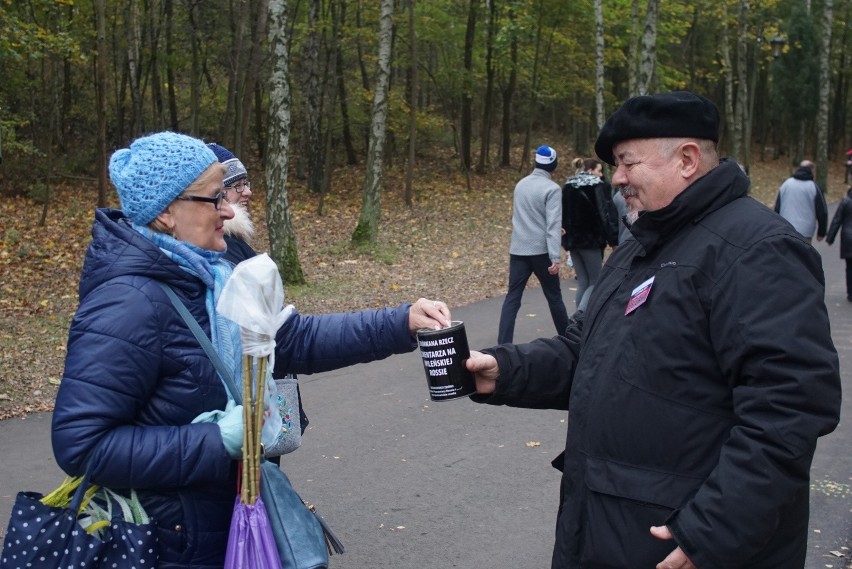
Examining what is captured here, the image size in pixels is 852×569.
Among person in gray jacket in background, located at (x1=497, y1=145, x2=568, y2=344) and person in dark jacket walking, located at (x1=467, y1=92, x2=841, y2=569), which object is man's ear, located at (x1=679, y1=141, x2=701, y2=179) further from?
person in gray jacket in background, located at (x1=497, y1=145, x2=568, y2=344)

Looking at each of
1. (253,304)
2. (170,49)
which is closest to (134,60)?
(170,49)

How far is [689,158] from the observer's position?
268cm

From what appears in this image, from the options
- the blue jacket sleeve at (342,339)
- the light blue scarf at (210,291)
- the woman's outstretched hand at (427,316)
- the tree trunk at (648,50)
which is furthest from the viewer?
the tree trunk at (648,50)

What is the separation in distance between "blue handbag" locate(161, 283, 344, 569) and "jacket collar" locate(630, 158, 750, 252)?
1.34 metres

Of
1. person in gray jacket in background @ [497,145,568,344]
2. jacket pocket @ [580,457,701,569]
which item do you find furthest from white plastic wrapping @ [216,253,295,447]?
person in gray jacket in background @ [497,145,568,344]

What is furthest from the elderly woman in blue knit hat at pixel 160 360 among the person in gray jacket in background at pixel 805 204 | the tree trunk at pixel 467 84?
the tree trunk at pixel 467 84

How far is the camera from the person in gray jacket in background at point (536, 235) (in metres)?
9.87

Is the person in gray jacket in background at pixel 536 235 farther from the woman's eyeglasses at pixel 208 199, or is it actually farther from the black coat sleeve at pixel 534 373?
the woman's eyeglasses at pixel 208 199

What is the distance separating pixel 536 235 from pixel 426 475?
423cm

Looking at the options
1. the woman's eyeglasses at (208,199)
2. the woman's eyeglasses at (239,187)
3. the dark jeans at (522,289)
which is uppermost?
the woman's eyeglasses at (208,199)

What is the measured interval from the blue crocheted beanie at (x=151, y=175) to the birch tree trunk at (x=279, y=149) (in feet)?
37.2

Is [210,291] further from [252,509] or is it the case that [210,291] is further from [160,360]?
[252,509]

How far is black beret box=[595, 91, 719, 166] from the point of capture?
2.64m

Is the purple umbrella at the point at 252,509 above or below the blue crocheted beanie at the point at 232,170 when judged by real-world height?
below
